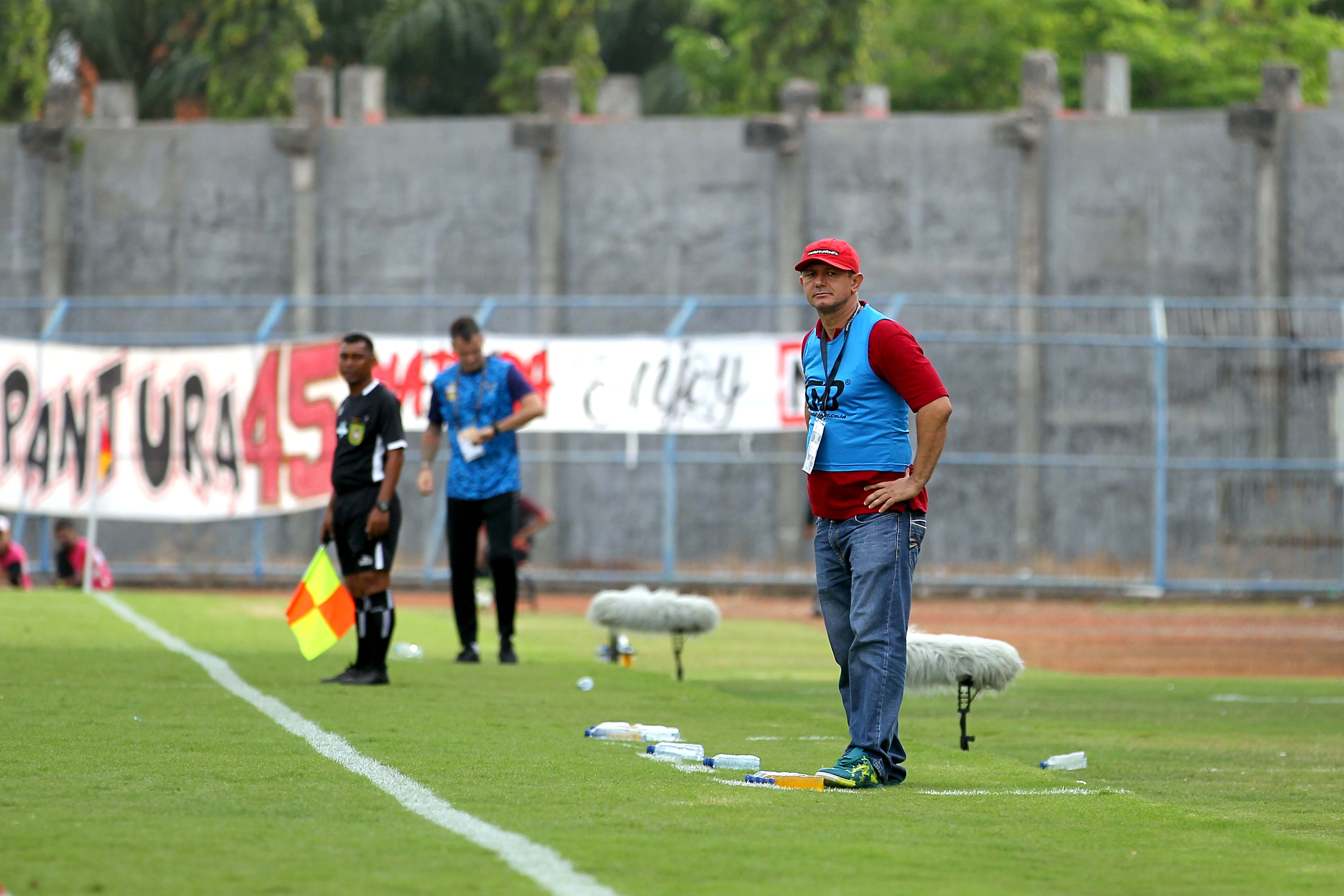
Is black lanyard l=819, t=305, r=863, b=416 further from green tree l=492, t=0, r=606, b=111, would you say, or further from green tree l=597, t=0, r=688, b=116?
green tree l=597, t=0, r=688, b=116

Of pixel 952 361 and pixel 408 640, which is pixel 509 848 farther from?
pixel 952 361

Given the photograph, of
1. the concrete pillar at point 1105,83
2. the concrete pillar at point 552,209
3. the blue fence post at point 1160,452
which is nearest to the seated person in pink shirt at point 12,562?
the concrete pillar at point 552,209

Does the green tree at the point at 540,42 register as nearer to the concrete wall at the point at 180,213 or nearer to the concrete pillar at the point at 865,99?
the concrete pillar at the point at 865,99

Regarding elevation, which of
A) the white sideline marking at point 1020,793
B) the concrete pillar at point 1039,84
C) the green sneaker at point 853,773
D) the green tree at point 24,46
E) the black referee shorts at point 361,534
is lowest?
the white sideline marking at point 1020,793

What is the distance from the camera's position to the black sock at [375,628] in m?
10.7

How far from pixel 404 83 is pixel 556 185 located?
19.2 meters

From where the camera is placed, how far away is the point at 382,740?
26.8 ft

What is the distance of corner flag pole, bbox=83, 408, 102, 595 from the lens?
2025 centimetres

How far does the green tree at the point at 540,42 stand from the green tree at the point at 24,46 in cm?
792

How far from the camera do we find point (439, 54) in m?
44.4

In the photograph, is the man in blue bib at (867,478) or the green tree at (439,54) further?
the green tree at (439,54)

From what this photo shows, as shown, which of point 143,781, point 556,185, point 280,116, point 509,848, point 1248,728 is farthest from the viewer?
point 280,116

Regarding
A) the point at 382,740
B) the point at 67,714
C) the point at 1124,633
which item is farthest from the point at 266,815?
the point at 1124,633

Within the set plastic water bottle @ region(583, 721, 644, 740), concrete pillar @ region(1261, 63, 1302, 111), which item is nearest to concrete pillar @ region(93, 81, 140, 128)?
concrete pillar @ region(1261, 63, 1302, 111)
